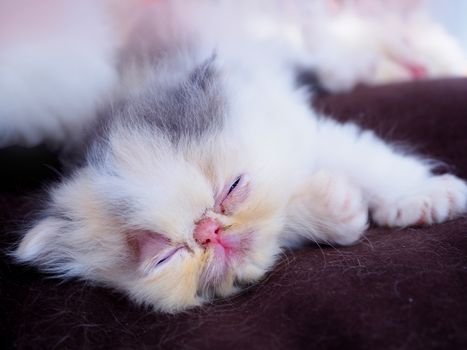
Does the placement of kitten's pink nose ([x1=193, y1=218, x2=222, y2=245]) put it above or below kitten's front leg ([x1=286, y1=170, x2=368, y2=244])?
below

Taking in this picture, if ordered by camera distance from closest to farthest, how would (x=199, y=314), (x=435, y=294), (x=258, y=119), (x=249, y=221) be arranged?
(x=435, y=294) → (x=199, y=314) → (x=249, y=221) → (x=258, y=119)

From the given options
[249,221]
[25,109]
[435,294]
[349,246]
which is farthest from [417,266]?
[25,109]

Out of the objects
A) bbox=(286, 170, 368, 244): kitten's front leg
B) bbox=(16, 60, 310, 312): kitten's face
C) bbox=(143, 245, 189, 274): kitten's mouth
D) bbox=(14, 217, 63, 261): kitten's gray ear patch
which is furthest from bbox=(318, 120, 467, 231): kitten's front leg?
bbox=(14, 217, 63, 261): kitten's gray ear patch

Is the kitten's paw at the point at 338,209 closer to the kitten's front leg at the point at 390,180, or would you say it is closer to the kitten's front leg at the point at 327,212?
the kitten's front leg at the point at 327,212

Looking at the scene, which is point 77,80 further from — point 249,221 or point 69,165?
point 249,221

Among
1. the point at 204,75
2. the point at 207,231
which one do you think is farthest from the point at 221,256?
the point at 204,75

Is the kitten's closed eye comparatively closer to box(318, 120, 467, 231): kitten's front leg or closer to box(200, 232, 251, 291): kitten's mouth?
box(200, 232, 251, 291): kitten's mouth
